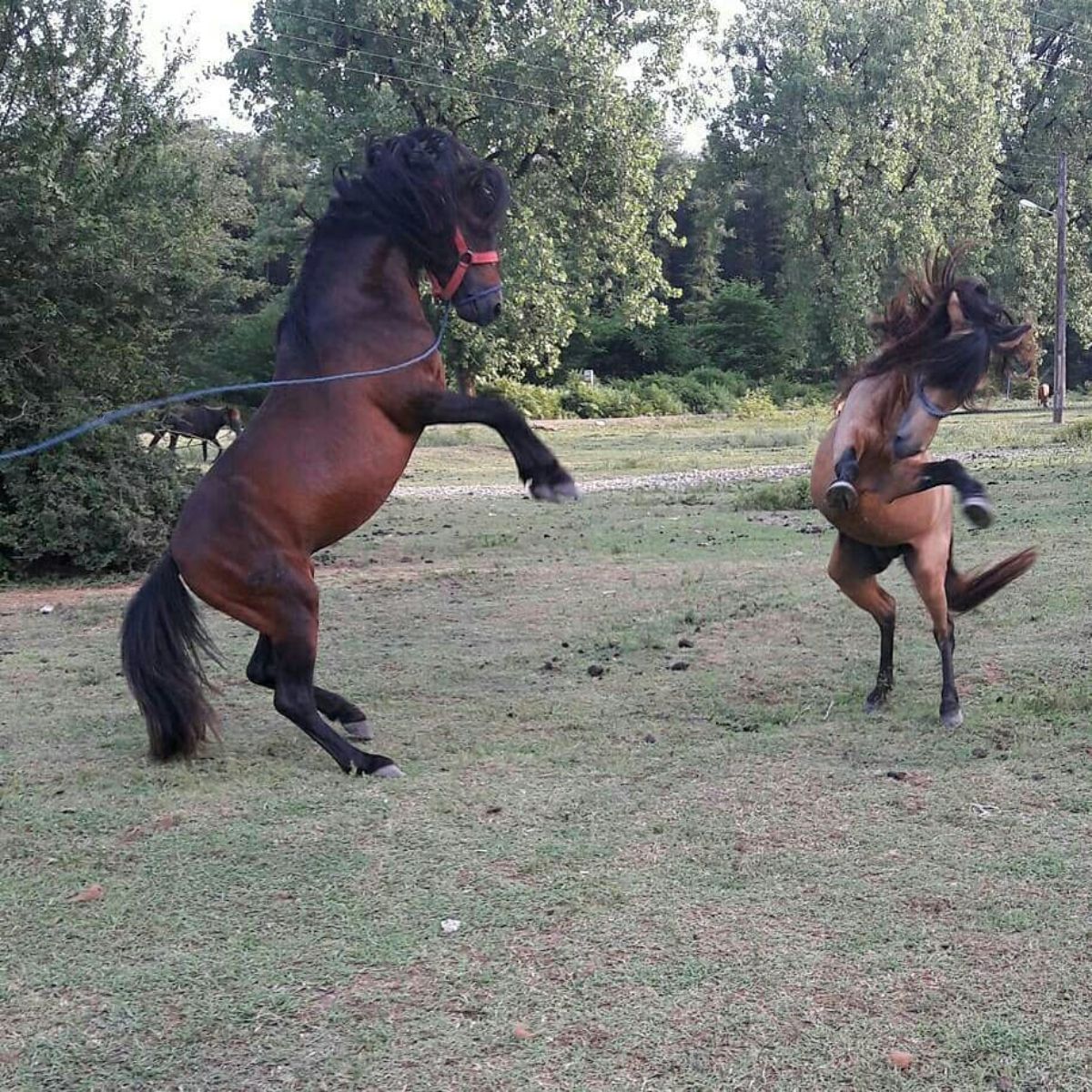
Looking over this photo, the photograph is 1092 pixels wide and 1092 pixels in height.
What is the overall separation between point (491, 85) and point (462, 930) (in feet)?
86.5

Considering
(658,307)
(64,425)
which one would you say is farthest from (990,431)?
(64,425)

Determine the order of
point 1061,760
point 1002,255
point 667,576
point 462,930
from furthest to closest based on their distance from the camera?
1. point 1002,255
2. point 667,576
3. point 1061,760
4. point 462,930

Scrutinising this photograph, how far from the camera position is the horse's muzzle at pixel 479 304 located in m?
5.04

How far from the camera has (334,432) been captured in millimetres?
5000

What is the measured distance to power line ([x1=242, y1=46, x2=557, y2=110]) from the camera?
1053 inches

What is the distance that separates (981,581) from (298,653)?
10.8 ft

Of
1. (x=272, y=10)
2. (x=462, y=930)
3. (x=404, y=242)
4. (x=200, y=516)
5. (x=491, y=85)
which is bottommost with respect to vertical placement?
(x=462, y=930)

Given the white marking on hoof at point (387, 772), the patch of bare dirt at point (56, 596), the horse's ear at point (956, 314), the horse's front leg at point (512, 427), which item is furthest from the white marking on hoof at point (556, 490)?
the patch of bare dirt at point (56, 596)

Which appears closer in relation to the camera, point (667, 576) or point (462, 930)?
point (462, 930)

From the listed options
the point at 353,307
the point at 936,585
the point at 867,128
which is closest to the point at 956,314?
the point at 936,585

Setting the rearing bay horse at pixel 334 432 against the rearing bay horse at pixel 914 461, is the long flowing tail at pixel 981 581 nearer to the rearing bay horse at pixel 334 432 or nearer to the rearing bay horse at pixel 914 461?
the rearing bay horse at pixel 914 461

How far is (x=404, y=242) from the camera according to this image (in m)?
5.06

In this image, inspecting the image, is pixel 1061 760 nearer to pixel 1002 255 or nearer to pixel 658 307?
pixel 658 307

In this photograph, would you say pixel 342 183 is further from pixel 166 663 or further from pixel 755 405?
pixel 755 405
